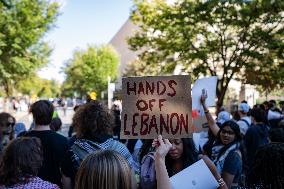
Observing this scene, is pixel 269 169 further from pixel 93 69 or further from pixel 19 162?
pixel 93 69

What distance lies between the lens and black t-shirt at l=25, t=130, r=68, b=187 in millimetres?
4270

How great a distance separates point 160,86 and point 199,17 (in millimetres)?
15144

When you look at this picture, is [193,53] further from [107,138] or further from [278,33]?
[107,138]

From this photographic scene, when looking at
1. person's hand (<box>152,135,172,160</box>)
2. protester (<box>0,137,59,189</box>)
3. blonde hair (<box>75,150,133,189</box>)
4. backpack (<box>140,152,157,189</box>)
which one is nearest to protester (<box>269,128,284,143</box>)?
backpack (<box>140,152,157,189</box>)

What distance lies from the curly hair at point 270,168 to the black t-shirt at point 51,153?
217 cm

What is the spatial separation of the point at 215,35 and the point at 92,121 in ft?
51.4

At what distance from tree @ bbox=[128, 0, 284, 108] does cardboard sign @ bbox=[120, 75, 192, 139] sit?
14.4 meters

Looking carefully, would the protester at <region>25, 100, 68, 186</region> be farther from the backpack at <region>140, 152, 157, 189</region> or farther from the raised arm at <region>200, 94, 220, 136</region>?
the raised arm at <region>200, 94, 220, 136</region>

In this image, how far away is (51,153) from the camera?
14.0ft

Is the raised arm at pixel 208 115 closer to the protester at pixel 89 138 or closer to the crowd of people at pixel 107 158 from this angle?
the crowd of people at pixel 107 158

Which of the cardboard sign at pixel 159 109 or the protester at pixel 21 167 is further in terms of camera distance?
the cardboard sign at pixel 159 109

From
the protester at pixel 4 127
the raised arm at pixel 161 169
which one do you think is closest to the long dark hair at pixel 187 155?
the raised arm at pixel 161 169

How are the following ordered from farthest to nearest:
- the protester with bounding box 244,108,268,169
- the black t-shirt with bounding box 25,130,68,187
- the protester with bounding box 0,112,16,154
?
the protester with bounding box 244,108,268,169 → the protester with bounding box 0,112,16,154 → the black t-shirt with bounding box 25,130,68,187

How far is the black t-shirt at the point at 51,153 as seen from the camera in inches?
A: 168
